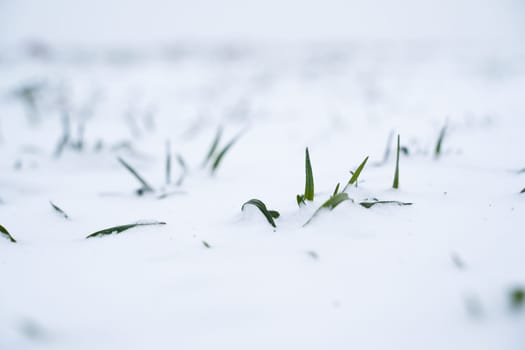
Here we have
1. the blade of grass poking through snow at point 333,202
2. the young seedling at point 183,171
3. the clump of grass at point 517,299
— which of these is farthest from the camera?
the young seedling at point 183,171

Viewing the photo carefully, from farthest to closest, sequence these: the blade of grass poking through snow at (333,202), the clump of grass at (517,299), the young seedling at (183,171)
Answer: the young seedling at (183,171) < the blade of grass poking through snow at (333,202) < the clump of grass at (517,299)

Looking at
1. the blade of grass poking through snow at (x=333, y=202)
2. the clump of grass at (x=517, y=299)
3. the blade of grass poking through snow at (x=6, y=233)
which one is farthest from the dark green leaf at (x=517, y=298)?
the blade of grass poking through snow at (x=6, y=233)

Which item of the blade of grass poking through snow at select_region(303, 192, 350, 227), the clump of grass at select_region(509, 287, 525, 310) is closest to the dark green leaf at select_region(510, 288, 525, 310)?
the clump of grass at select_region(509, 287, 525, 310)

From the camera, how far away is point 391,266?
0.64 metres

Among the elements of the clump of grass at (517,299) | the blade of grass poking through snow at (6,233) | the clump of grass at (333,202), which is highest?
the clump of grass at (333,202)

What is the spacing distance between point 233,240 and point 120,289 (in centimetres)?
25

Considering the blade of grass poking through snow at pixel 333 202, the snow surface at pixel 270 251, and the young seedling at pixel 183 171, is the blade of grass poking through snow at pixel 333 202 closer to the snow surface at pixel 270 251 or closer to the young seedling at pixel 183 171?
the snow surface at pixel 270 251

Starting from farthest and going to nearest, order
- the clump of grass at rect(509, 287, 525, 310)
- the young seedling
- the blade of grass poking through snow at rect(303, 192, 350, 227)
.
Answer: the young seedling
the blade of grass poking through snow at rect(303, 192, 350, 227)
the clump of grass at rect(509, 287, 525, 310)

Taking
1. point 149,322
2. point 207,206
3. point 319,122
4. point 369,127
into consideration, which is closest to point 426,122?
point 369,127

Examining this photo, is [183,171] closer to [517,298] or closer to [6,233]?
[6,233]

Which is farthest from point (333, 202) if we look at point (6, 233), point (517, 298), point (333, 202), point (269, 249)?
point (6, 233)

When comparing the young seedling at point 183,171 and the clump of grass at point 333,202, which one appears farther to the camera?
the young seedling at point 183,171

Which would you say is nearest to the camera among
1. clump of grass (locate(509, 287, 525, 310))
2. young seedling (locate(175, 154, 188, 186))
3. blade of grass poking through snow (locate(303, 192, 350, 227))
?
clump of grass (locate(509, 287, 525, 310))

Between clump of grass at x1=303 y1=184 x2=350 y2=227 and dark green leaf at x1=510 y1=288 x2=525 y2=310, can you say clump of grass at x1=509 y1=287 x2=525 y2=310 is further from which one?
clump of grass at x1=303 y1=184 x2=350 y2=227
